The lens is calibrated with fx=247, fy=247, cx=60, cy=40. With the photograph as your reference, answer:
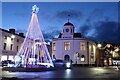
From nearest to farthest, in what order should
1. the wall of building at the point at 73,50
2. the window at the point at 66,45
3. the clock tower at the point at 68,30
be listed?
the wall of building at the point at 73,50 < the window at the point at 66,45 < the clock tower at the point at 68,30

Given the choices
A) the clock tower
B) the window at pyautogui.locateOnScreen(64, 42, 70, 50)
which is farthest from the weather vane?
the clock tower

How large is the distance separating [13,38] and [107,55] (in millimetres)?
27940

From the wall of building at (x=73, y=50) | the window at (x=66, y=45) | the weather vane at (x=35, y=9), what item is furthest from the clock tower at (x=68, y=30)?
the weather vane at (x=35, y=9)

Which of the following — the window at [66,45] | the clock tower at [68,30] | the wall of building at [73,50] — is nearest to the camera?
the wall of building at [73,50]

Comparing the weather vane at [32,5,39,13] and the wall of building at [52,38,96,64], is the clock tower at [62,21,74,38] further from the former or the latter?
the weather vane at [32,5,39,13]

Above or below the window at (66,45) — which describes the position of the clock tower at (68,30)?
above

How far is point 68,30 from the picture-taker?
61156 mm

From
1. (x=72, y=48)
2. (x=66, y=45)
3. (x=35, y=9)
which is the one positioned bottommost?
(x=72, y=48)

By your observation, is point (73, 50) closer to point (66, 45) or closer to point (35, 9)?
point (66, 45)

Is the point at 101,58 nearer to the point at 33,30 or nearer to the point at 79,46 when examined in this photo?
the point at 79,46

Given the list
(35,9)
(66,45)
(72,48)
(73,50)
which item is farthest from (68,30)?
(35,9)

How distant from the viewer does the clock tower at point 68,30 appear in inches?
2387

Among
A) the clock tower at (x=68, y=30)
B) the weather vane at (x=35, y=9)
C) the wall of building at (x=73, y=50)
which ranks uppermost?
the clock tower at (x=68, y=30)

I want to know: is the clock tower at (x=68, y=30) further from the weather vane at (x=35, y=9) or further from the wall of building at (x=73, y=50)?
the weather vane at (x=35, y=9)
